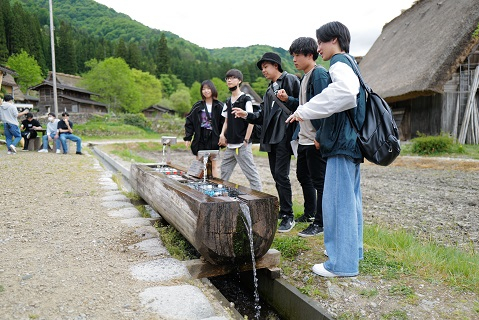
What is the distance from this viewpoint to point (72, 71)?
5388cm

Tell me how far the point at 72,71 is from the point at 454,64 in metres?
55.9

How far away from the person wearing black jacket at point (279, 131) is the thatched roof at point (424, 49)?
31.8ft

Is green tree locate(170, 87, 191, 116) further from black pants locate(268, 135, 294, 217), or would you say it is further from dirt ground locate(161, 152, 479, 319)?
black pants locate(268, 135, 294, 217)

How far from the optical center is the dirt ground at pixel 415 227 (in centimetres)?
192

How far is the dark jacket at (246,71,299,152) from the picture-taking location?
10.9ft

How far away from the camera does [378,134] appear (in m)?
2.15

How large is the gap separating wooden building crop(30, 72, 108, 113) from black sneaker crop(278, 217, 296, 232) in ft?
139

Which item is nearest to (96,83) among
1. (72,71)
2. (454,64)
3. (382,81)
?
(72,71)

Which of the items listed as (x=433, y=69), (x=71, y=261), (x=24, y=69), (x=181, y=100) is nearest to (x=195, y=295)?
(x=71, y=261)

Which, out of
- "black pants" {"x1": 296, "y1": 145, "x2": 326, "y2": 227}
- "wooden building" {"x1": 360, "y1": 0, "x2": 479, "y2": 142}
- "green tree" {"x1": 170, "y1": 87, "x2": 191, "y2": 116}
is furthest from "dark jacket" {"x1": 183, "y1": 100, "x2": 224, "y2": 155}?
"green tree" {"x1": 170, "y1": 87, "x2": 191, "y2": 116}

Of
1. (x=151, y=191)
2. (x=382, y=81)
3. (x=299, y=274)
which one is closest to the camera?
(x=299, y=274)

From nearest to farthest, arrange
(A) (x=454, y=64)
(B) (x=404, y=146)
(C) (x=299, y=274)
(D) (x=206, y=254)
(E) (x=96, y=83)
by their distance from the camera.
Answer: (D) (x=206, y=254) → (C) (x=299, y=274) → (A) (x=454, y=64) → (B) (x=404, y=146) → (E) (x=96, y=83)

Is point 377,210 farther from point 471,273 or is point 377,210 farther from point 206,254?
point 206,254

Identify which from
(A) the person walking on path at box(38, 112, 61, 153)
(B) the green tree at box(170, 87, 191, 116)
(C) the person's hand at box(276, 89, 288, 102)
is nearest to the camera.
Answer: (C) the person's hand at box(276, 89, 288, 102)
